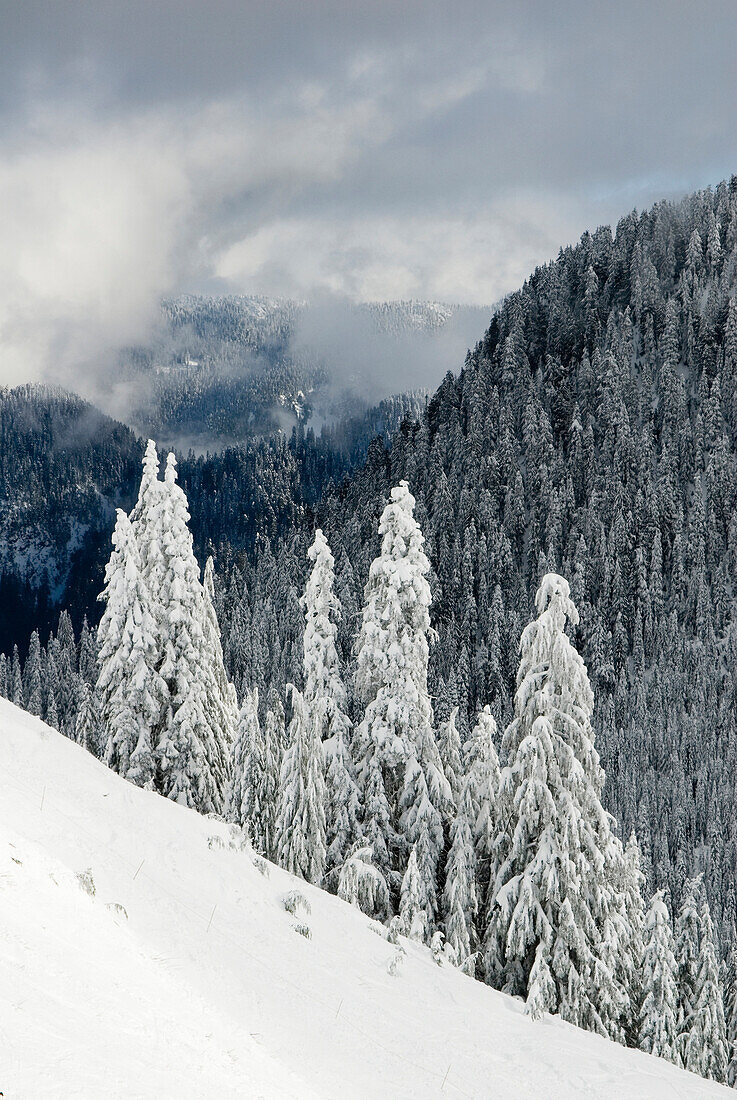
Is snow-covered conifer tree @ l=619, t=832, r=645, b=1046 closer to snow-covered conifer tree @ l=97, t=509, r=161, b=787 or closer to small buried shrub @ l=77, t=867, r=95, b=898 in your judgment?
snow-covered conifer tree @ l=97, t=509, r=161, b=787

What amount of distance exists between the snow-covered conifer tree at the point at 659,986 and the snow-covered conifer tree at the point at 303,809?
31.9 feet

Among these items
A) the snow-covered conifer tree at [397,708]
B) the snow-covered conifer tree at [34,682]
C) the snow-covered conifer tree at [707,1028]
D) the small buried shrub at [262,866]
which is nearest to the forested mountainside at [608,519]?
the snow-covered conifer tree at [34,682]

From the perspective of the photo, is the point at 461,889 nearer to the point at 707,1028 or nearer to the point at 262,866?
the point at 262,866

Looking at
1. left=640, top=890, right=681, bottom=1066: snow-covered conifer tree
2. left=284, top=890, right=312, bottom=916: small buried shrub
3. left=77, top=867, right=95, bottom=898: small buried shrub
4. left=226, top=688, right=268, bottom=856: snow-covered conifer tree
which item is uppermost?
left=77, top=867, right=95, bottom=898: small buried shrub

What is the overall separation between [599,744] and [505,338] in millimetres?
97550

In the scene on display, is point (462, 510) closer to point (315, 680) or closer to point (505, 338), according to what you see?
point (505, 338)

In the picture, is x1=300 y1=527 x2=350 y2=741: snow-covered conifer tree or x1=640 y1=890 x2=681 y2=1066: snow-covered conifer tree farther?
x1=300 y1=527 x2=350 y2=741: snow-covered conifer tree

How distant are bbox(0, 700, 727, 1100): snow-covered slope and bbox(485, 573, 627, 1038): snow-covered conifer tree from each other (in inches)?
265

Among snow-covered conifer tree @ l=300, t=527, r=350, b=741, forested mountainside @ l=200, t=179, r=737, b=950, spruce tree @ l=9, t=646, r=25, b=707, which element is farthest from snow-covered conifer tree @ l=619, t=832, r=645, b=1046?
spruce tree @ l=9, t=646, r=25, b=707

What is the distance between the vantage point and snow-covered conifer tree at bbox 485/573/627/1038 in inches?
688

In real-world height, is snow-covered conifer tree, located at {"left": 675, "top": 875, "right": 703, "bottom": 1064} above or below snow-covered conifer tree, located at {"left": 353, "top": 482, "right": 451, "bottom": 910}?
below

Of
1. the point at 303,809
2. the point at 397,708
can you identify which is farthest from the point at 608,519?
the point at 303,809

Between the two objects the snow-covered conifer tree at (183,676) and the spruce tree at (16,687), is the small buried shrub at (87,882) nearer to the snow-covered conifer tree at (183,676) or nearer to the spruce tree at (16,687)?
the snow-covered conifer tree at (183,676)

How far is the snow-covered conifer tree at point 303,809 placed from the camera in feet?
69.8
